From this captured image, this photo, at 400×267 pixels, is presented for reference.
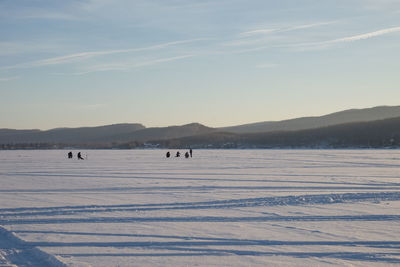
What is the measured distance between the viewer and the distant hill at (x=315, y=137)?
114 m

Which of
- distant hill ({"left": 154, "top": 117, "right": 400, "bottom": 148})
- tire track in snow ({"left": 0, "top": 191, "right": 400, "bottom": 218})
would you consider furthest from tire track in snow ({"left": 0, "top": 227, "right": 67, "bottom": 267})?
distant hill ({"left": 154, "top": 117, "right": 400, "bottom": 148})

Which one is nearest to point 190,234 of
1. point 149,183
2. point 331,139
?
point 149,183

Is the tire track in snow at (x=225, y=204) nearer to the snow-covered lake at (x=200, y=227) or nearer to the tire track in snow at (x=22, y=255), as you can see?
the snow-covered lake at (x=200, y=227)

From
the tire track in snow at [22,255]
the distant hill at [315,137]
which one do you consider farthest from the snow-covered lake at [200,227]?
the distant hill at [315,137]

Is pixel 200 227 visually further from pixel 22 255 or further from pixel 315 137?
pixel 315 137

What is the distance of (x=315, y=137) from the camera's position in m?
126

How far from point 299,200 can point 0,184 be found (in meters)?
9.44

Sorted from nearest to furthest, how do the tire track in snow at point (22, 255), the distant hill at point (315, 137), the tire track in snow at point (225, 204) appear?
the tire track in snow at point (22, 255), the tire track in snow at point (225, 204), the distant hill at point (315, 137)

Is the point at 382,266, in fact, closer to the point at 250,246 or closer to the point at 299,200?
the point at 250,246

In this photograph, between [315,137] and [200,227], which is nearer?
[200,227]

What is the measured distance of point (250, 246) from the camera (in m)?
5.97

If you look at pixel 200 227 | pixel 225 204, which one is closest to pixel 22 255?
pixel 200 227

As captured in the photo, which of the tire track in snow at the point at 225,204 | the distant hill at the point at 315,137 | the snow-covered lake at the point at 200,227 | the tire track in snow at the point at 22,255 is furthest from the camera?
the distant hill at the point at 315,137

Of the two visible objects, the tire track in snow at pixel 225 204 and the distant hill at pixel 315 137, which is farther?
the distant hill at pixel 315 137
